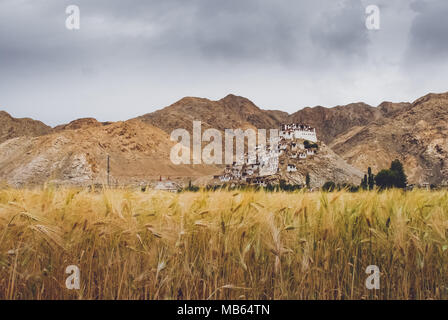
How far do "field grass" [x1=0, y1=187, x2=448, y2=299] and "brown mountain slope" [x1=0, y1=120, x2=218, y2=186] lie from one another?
128560 millimetres

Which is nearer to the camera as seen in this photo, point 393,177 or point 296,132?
point 393,177

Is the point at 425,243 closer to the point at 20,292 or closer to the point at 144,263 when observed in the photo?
the point at 144,263

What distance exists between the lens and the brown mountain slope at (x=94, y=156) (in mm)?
138500

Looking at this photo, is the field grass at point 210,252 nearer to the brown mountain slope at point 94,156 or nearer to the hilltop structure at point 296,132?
the brown mountain slope at point 94,156

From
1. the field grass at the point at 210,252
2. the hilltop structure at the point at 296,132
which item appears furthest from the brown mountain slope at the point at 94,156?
the field grass at the point at 210,252

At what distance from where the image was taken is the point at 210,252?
3.43 metres

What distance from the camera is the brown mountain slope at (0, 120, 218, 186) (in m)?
138

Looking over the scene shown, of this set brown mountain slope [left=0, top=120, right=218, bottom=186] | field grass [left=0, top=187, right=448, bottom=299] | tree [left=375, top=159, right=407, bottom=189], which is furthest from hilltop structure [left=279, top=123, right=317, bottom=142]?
field grass [left=0, top=187, right=448, bottom=299]

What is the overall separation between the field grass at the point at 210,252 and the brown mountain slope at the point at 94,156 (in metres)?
129

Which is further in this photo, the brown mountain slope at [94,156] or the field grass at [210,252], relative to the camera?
the brown mountain slope at [94,156]

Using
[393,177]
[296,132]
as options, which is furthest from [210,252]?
[296,132]

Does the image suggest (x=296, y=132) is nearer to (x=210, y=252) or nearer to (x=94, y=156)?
(x=94, y=156)

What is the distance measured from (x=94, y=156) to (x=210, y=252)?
507 ft

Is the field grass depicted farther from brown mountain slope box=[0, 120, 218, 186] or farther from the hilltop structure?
the hilltop structure
